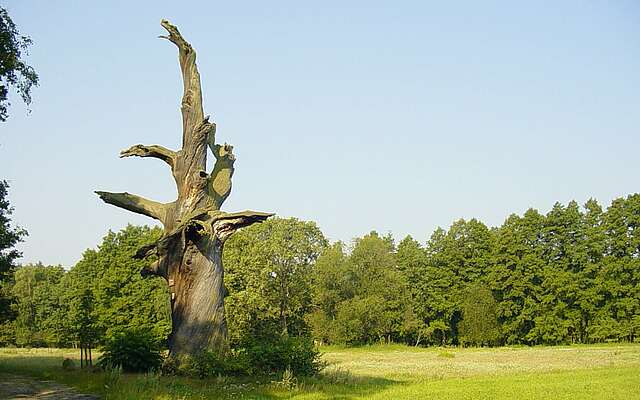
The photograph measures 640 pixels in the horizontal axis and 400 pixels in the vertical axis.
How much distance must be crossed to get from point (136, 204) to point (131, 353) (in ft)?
15.6

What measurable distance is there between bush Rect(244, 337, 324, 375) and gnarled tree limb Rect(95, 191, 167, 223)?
16.8ft

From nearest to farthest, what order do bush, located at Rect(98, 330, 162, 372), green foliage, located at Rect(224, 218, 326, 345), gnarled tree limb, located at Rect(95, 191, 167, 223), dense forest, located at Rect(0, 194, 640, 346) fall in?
bush, located at Rect(98, 330, 162, 372), gnarled tree limb, located at Rect(95, 191, 167, 223), green foliage, located at Rect(224, 218, 326, 345), dense forest, located at Rect(0, 194, 640, 346)

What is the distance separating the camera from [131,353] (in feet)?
57.6

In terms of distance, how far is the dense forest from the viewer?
60.5 m

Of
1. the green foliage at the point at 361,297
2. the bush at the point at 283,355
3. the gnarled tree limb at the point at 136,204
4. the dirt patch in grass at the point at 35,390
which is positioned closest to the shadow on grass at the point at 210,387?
the dirt patch in grass at the point at 35,390

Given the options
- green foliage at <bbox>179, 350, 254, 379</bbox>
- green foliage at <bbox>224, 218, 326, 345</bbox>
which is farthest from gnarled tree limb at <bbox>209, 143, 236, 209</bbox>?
green foliage at <bbox>224, 218, 326, 345</bbox>

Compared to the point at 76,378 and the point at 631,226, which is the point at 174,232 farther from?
the point at 631,226

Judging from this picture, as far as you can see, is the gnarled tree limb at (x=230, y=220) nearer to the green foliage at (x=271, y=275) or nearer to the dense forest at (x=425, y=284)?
the green foliage at (x=271, y=275)

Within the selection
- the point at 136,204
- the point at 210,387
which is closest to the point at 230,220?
the point at 136,204

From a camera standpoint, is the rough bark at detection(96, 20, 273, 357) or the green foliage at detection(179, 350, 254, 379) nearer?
the green foliage at detection(179, 350, 254, 379)

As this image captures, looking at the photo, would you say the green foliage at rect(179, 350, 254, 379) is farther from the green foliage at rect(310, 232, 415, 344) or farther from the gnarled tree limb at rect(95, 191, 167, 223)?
the green foliage at rect(310, 232, 415, 344)

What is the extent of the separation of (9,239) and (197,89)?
1340cm

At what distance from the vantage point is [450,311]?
73438mm

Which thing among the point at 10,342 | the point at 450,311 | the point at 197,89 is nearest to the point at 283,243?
the point at 450,311
